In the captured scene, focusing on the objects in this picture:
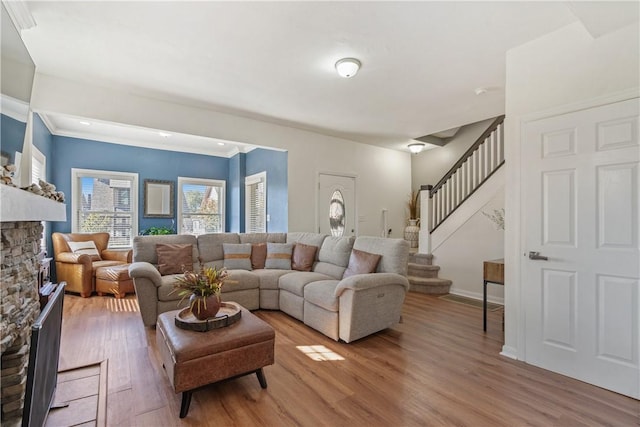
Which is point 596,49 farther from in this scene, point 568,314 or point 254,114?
point 254,114

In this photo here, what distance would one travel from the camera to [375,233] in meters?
5.95

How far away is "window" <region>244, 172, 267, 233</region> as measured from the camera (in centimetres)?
560

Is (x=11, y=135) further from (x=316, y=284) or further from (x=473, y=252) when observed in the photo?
(x=473, y=252)

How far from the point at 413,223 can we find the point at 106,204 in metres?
5.83

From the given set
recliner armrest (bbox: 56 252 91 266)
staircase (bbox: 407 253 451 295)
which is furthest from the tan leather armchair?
staircase (bbox: 407 253 451 295)

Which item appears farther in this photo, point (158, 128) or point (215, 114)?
point (215, 114)

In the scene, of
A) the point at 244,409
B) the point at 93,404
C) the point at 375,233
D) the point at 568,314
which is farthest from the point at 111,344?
the point at 375,233

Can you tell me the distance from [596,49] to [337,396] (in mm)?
3051

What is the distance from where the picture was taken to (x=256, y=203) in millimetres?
5965

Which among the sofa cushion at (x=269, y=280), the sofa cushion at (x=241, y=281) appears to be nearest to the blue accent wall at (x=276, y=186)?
the sofa cushion at (x=269, y=280)

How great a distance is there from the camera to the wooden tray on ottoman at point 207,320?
2045mm

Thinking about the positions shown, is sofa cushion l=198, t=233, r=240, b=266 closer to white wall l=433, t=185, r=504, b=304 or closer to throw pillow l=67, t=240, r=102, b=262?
throw pillow l=67, t=240, r=102, b=262

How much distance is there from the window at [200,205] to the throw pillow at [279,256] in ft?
8.97

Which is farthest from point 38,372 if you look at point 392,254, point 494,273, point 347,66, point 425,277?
point 425,277
